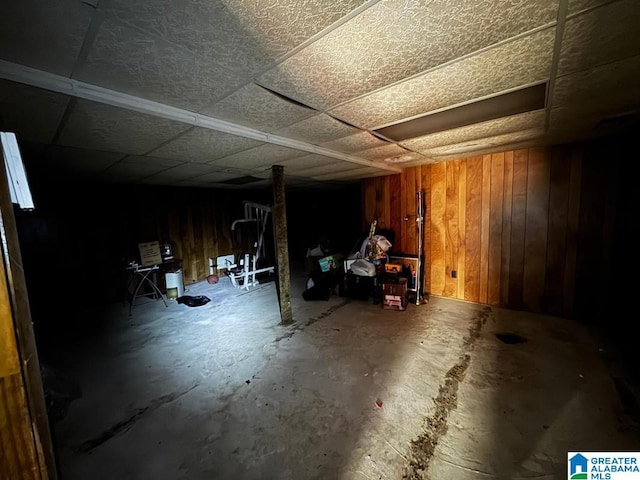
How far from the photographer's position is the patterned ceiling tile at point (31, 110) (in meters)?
1.30

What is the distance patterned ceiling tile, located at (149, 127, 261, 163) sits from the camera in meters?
2.12

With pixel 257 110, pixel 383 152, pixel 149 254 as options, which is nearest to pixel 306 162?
pixel 383 152

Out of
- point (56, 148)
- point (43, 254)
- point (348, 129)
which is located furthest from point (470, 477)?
point (43, 254)

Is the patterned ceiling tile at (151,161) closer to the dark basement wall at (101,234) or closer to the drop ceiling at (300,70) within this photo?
the drop ceiling at (300,70)

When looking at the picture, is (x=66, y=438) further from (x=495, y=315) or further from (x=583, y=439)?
(x=495, y=315)

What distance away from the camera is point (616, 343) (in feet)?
8.34

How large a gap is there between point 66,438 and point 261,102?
2.54m

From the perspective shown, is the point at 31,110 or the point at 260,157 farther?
the point at 260,157

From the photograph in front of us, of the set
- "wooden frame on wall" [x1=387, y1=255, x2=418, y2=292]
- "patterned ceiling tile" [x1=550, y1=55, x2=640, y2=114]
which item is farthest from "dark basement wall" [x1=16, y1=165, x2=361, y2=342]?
"patterned ceiling tile" [x1=550, y1=55, x2=640, y2=114]

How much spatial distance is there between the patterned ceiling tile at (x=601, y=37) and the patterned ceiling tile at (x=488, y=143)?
4.31ft

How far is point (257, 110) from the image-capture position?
5.80ft

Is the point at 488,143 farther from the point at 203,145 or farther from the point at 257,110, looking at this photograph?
the point at 203,145

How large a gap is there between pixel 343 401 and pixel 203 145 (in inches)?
98.0

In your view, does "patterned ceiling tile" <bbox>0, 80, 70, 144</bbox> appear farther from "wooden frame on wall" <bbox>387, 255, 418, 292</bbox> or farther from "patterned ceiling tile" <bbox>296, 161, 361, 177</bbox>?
"wooden frame on wall" <bbox>387, 255, 418, 292</bbox>
